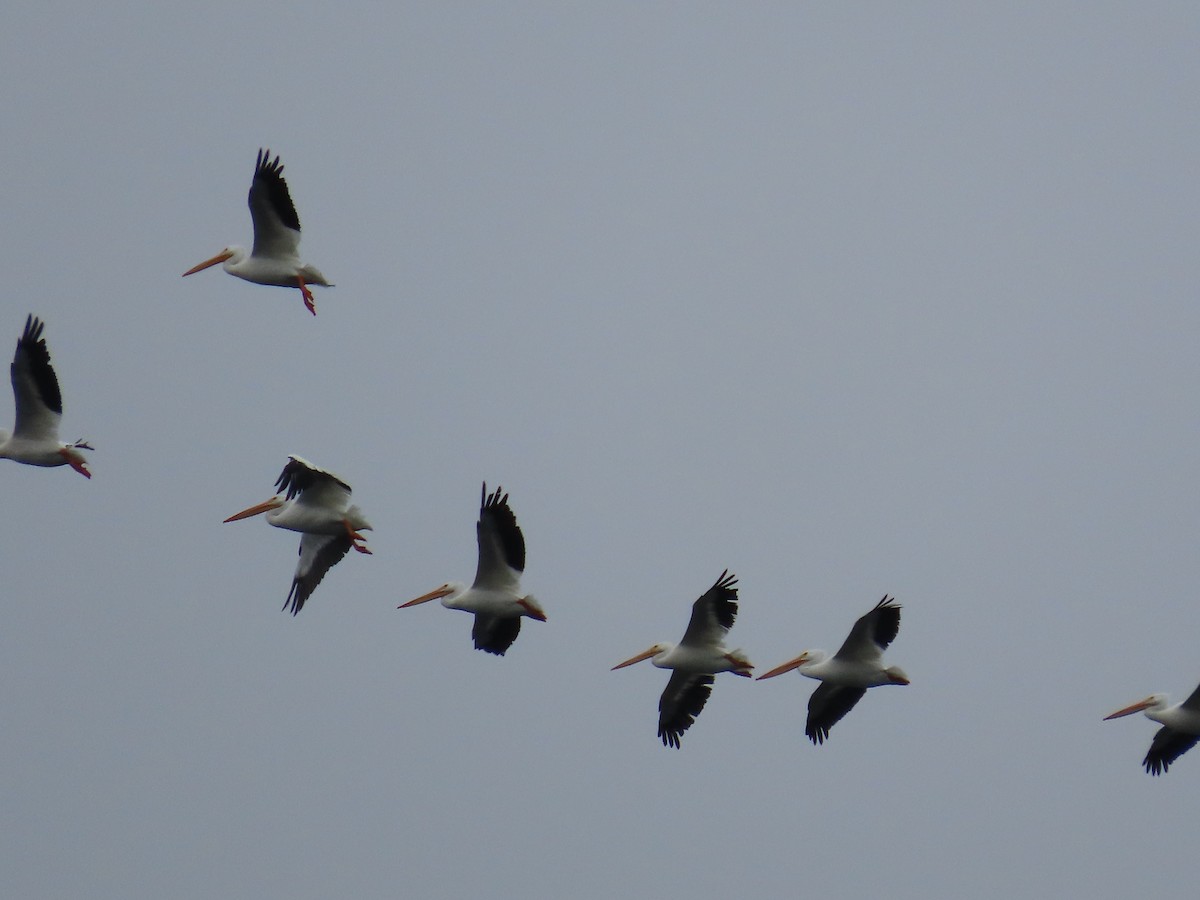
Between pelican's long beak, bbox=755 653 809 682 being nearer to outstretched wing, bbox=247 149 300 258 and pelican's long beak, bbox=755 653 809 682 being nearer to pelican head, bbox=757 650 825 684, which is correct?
pelican head, bbox=757 650 825 684

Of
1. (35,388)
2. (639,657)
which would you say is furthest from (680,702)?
(35,388)

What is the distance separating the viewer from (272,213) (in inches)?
803

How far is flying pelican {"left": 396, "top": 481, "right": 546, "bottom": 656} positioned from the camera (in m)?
19.3

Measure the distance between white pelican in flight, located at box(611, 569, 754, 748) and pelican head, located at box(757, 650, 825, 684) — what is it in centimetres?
61

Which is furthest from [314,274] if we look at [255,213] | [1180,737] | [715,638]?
[1180,737]

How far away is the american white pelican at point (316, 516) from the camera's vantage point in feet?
64.9

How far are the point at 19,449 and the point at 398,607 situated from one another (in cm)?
376

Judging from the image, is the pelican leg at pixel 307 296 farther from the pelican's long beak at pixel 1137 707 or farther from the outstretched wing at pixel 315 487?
the pelican's long beak at pixel 1137 707

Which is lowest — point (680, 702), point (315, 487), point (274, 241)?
point (680, 702)

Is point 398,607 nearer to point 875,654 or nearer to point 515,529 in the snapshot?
point 515,529

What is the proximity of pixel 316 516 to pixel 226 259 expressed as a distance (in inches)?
115

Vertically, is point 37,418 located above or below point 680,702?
above

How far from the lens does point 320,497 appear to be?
20094 mm

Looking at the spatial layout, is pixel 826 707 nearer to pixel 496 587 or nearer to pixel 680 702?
pixel 680 702
